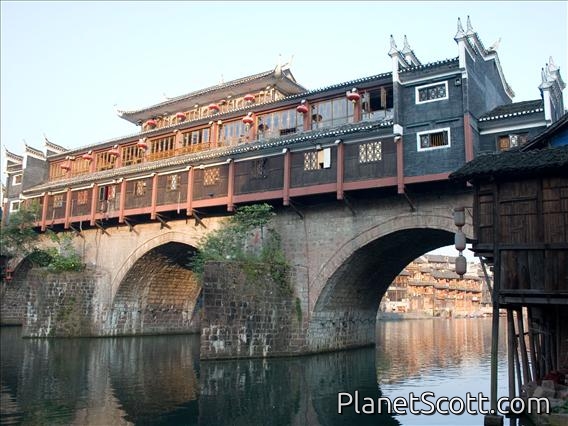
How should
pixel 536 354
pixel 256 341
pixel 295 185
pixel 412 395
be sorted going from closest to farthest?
pixel 536 354, pixel 412 395, pixel 256 341, pixel 295 185

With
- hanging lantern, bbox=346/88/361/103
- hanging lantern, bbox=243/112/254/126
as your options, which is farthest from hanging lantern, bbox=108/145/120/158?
hanging lantern, bbox=346/88/361/103

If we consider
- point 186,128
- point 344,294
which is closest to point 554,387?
point 344,294

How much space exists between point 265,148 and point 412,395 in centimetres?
1432

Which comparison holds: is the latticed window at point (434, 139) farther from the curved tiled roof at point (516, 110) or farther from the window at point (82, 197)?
the window at point (82, 197)

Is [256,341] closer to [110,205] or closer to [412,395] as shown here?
[412,395]

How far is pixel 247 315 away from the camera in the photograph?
22.5 m

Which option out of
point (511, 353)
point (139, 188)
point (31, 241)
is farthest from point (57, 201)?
point (511, 353)

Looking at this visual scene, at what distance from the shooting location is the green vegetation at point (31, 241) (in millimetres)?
35719

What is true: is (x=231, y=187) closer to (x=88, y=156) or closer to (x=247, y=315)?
(x=247, y=315)

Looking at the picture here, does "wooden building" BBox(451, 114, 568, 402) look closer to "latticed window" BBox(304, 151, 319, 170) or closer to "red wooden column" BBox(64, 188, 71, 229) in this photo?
"latticed window" BBox(304, 151, 319, 170)

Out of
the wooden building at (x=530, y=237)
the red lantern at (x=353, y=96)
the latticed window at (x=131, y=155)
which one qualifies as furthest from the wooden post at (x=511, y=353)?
the latticed window at (x=131, y=155)

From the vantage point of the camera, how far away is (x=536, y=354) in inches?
516

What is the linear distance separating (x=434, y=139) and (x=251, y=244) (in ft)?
33.8

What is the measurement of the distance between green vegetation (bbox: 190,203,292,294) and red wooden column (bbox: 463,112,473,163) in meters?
9.34
